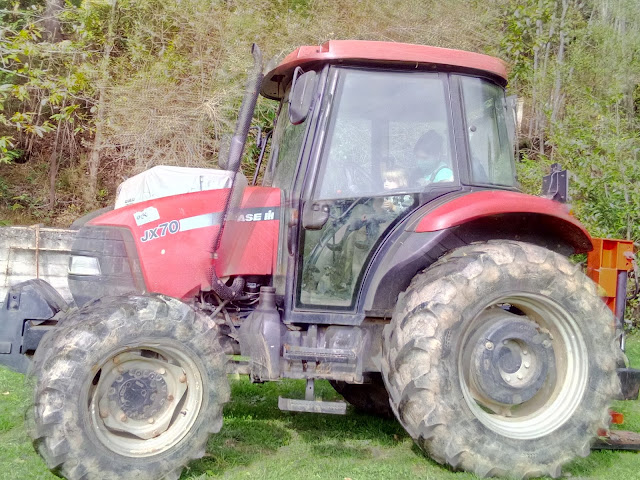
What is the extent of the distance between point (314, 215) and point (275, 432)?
1.59 m

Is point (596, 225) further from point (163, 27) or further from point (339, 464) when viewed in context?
point (163, 27)

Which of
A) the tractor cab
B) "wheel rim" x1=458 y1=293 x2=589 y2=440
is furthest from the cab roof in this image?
"wheel rim" x1=458 y1=293 x2=589 y2=440

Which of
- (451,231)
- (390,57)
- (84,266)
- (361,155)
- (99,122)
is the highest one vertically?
(99,122)

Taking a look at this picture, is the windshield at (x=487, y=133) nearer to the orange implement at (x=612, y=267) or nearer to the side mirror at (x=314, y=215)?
the orange implement at (x=612, y=267)

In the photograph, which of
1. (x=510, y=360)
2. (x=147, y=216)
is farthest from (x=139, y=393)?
(x=510, y=360)

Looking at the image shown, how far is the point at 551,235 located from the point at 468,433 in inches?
54.9

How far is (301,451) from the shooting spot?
3982mm

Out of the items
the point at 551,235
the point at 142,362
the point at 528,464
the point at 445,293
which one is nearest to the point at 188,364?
the point at 142,362

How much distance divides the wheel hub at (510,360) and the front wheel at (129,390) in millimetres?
1396

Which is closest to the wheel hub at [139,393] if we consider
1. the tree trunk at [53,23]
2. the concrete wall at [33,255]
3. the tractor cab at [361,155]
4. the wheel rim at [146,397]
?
the wheel rim at [146,397]

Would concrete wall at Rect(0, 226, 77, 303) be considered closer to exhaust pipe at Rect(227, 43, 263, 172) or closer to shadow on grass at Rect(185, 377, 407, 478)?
shadow on grass at Rect(185, 377, 407, 478)

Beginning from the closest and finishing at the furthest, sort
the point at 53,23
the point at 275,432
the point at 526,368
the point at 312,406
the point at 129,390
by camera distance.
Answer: the point at 129,390
the point at 312,406
the point at 526,368
the point at 275,432
the point at 53,23

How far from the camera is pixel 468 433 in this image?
11.2 ft

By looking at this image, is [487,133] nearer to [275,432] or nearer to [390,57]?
[390,57]
